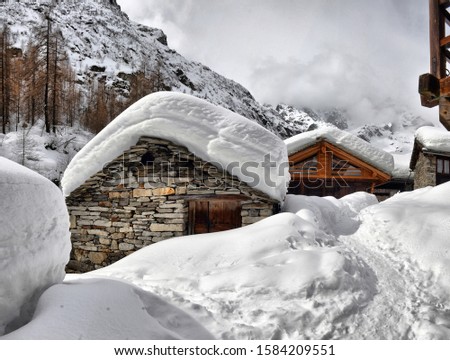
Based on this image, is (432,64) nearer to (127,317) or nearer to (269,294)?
(269,294)

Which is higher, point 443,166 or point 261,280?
point 443,166

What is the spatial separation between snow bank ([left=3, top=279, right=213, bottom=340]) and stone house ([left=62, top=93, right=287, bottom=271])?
3240 mm

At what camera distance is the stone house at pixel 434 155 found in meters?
13.5

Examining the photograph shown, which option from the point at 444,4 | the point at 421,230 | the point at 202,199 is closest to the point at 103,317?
the point at 202,199

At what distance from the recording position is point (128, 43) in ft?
241

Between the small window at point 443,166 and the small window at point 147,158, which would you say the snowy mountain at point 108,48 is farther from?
the small window at point 147,158

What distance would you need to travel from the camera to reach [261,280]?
3.35m

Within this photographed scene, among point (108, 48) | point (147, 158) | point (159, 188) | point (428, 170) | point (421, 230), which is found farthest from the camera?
point (108, 48)

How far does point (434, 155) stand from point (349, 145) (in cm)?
472

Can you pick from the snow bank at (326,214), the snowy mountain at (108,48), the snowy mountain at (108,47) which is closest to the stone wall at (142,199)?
the snow bank at (326,214)

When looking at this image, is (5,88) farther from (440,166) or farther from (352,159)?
(440,166)

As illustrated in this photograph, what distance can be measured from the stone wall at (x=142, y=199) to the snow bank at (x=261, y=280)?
1363 mm

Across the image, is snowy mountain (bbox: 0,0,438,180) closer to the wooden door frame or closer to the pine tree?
the pine tree

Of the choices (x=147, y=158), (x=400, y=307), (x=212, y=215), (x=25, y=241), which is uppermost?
(x=147, y=158)
